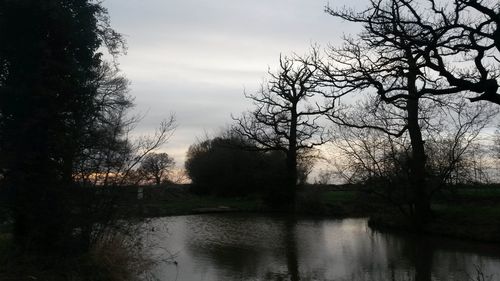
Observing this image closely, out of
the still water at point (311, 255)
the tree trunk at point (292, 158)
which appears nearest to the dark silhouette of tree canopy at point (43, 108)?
the still water at point (311, 255)

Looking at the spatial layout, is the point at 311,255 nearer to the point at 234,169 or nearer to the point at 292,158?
the point at 292,158

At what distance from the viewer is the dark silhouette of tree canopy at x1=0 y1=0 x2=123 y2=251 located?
10664 mm

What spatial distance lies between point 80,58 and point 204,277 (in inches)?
238

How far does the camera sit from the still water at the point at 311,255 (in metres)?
13.9

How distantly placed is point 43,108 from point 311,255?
31.5ft

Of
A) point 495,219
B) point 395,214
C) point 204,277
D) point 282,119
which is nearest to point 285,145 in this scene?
point 282,119

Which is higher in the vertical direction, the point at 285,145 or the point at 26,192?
the point at 285,145

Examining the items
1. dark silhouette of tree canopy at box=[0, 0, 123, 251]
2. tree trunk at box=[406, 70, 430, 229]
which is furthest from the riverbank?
dark silhouette of tree canopy at box=[0, 0, 123, 251]

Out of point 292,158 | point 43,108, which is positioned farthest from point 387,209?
point 43,108

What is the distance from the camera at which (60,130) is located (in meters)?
11.3

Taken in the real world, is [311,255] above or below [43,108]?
below

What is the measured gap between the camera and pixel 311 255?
17.0 meters

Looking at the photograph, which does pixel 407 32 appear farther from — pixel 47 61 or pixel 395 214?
pixel 395 214

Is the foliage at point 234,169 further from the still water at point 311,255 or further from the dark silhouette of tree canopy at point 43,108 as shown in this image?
the dark silhouette of tree canopy at point 43,108
